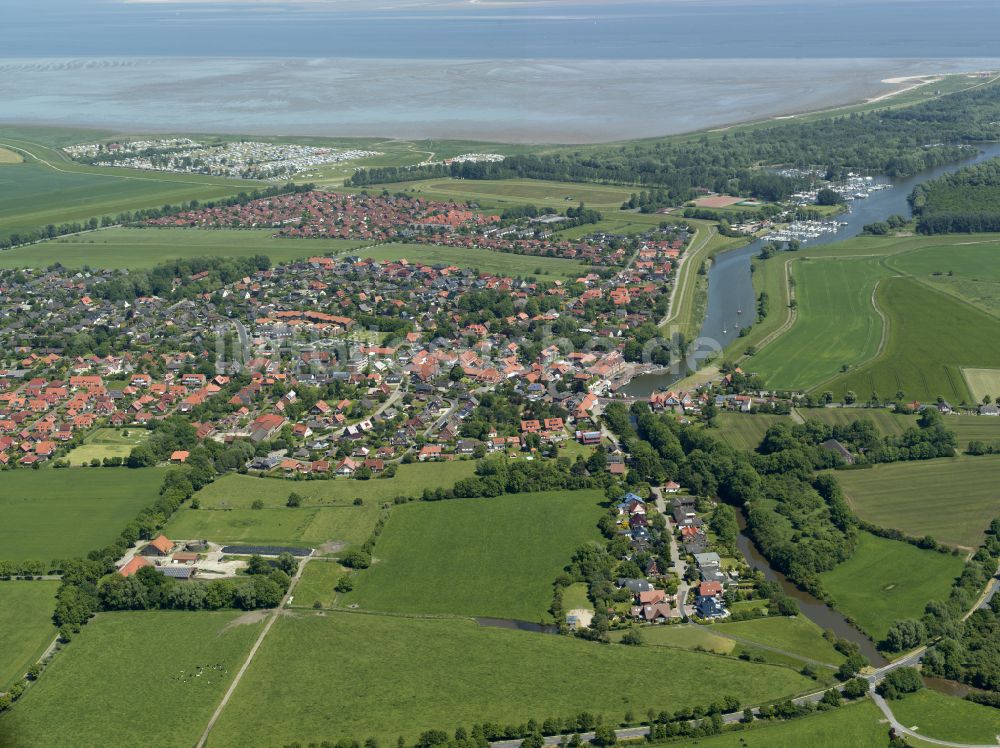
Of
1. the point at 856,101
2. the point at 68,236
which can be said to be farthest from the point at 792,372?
the point at 856,101

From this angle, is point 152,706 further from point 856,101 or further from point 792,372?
point 856,101

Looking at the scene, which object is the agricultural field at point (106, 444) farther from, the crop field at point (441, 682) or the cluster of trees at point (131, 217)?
the cluster of trees at point (131, 217)

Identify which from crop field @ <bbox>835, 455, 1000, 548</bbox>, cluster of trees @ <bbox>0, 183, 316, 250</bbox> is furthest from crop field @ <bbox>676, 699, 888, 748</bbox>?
cluster of trees @ <bbox>0, 183, 316, 250</bbox>

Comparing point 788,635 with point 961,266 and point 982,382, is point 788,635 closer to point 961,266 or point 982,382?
point 982,382

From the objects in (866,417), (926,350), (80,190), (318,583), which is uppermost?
(80,190)

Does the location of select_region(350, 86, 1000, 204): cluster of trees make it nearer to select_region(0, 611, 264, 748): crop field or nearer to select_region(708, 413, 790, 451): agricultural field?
select_region(708, 413, 790, 451): agricultural field

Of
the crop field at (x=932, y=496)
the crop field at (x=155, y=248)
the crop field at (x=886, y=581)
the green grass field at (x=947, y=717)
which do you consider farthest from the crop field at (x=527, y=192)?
the green grass field at (x=947, y=717)

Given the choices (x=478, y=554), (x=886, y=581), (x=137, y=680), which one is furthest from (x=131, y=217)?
(x=886, y=581)
